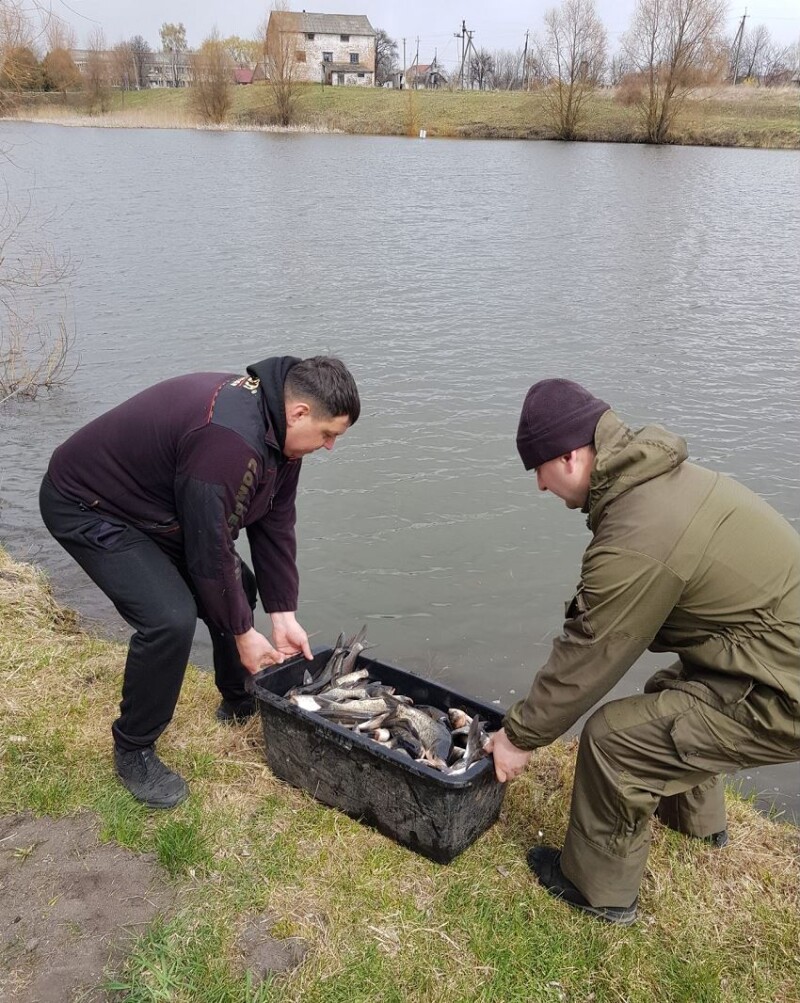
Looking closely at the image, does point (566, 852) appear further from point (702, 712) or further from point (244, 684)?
point (244, 684)

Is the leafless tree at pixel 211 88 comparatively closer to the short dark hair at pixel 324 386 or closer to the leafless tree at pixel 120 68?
the leafless tree at pixel 120 68

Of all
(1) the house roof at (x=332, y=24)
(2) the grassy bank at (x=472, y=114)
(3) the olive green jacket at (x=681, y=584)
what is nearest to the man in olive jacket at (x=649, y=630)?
(3) the olive green jacket at (x=681, y=584)

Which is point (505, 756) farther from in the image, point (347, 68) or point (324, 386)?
point (347, 68)

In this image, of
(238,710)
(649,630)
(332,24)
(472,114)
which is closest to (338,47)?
(332,24)

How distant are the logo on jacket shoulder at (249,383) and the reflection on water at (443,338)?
11.1 ft

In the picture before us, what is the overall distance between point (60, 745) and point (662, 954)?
9.35 ft

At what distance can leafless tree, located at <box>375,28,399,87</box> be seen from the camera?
331 feet

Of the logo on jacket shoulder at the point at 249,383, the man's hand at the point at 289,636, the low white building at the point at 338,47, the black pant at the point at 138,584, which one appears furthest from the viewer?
the low white building at the point at 338,47

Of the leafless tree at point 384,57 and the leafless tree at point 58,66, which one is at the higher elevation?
the leafless tree at point 384,57

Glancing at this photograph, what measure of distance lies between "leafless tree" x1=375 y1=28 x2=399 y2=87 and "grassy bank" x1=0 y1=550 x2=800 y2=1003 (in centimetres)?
10891

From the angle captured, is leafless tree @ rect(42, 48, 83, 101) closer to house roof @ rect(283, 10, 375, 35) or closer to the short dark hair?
the short dark hair

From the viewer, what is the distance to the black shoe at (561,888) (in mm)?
3148

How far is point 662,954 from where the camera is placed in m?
3.03

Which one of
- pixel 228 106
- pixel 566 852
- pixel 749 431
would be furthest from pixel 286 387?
pixel 228 106
